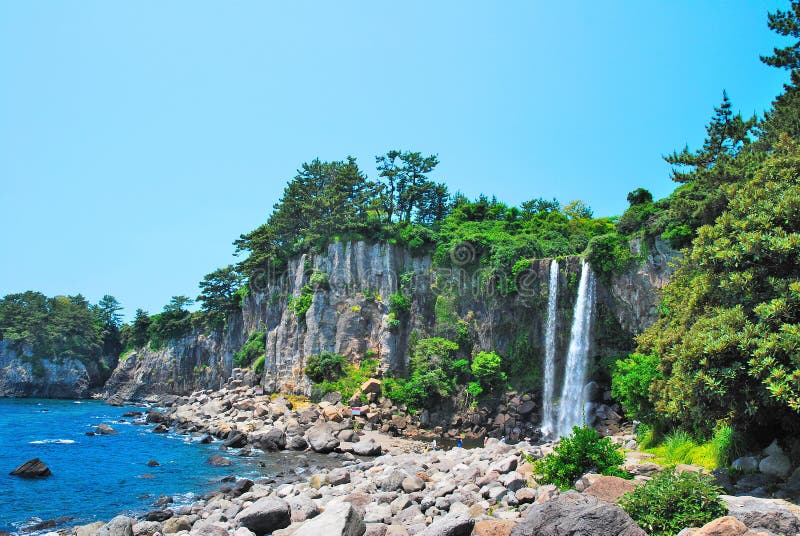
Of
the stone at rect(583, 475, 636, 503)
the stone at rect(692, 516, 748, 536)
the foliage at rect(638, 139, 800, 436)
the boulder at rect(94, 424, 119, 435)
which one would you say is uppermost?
the foliage at rect(638, 139, 800, 436)

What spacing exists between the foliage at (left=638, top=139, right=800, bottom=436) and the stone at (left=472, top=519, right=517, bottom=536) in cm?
505

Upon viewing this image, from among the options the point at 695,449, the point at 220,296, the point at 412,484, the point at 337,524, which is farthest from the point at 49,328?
the point at 695,449

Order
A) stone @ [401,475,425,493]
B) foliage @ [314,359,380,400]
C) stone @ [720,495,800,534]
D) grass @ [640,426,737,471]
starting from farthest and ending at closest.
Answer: foliage @ [314,359,380,400]
stone @ [401,475,425,493]
grass @ [640,426,737,471]
stone @ [720,495,800,534]

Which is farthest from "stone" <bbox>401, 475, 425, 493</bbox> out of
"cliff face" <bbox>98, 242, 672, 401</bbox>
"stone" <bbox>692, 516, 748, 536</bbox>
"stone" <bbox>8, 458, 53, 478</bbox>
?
"cliff face" <bbox>98, 242, 672, 401</bbox>

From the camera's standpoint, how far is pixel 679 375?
38.9 ft

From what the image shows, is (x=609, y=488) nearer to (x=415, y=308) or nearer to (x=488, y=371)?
(x=488, y=371)

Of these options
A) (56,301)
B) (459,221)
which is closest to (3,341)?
(56,301)

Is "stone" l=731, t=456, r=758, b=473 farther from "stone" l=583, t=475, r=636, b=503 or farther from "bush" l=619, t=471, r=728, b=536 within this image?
"bush" l=619, t=471, r=728, b=536

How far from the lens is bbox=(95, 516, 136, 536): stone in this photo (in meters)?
14.0

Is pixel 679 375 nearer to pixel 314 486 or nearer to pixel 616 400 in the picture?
pixel 314 486

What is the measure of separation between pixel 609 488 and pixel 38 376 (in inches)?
3553

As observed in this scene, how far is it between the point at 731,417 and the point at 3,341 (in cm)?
9451

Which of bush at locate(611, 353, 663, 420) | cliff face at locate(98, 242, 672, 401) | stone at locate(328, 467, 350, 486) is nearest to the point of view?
bush at locate(611, 353, 663, 420)

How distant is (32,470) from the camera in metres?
23.7
